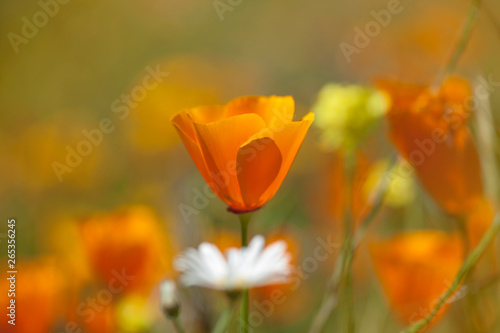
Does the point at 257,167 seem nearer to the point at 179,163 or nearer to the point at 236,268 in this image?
the point at 236,268

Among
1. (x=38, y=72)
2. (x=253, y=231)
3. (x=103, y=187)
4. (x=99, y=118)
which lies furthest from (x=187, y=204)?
(x=38, y=72)

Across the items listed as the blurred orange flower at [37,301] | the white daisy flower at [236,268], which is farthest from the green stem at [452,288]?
the blurred orange flower at [37,301]

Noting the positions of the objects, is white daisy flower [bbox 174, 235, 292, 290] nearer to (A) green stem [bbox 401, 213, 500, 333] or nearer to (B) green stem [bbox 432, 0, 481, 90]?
(A) green stem [bbox 401, 213, 500, 333]

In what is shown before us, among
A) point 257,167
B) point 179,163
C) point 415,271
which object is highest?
point 179,163

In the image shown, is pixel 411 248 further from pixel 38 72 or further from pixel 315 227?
pixel 38 72

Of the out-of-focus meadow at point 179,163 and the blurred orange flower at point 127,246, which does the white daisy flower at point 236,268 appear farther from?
the blurred orange flower at point 127,246

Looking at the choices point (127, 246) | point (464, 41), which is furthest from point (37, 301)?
point (464, 41)

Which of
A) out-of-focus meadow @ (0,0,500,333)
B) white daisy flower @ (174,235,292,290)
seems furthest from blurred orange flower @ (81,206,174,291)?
white daisy flower @ (174,235,292,290)
